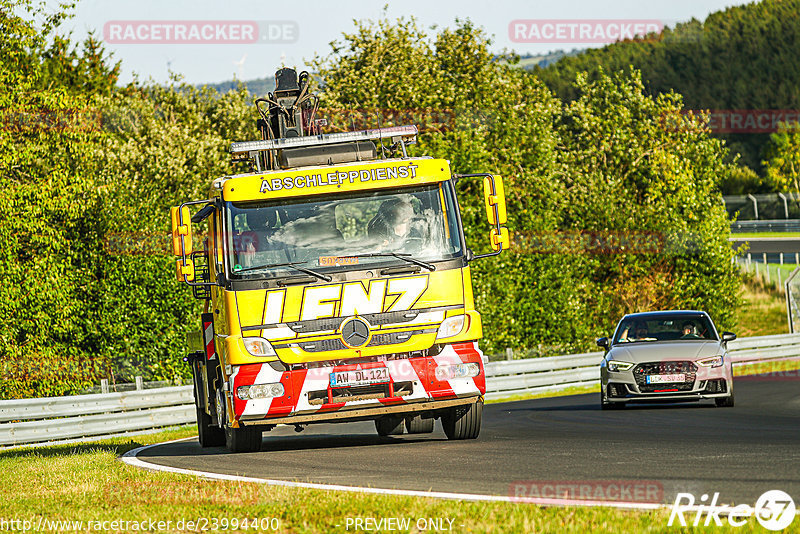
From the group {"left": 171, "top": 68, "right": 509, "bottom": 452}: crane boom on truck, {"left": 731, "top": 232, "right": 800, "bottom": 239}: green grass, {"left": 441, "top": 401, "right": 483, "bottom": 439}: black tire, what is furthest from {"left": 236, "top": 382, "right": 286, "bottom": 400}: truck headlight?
{"left": 731, "top": 232, "right": 800, "bottom": 239}: green grass

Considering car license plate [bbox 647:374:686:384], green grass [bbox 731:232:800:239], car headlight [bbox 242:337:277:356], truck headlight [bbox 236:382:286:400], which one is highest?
car headlight [bbox 242:337:277:356]

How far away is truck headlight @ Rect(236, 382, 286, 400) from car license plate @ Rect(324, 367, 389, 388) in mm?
546

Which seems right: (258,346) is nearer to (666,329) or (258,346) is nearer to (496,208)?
(496,208)

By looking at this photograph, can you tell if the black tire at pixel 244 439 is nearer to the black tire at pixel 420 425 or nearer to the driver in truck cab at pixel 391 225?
the black tire at pixel 420 425

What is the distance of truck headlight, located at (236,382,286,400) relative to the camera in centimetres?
1139

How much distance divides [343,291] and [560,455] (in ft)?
8.98

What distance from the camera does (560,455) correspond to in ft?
34.2

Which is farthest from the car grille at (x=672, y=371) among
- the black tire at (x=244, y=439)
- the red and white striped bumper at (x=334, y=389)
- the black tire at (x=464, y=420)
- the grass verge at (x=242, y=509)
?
the grass verge at (x=242, y=509)

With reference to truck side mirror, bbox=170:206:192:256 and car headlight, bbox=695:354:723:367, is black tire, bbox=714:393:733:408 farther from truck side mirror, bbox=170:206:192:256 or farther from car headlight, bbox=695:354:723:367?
truck side mirror, bbox=170:206:192:256

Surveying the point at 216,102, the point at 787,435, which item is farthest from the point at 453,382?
the point at 216,102

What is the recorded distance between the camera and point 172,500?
27.6 ft

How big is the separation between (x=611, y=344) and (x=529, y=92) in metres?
39.4

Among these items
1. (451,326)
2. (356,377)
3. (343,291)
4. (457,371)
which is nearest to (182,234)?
(343,291)

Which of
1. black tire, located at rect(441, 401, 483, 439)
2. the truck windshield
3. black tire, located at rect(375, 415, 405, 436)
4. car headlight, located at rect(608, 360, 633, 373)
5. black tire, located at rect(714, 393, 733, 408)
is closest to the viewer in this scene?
the truck windshield
